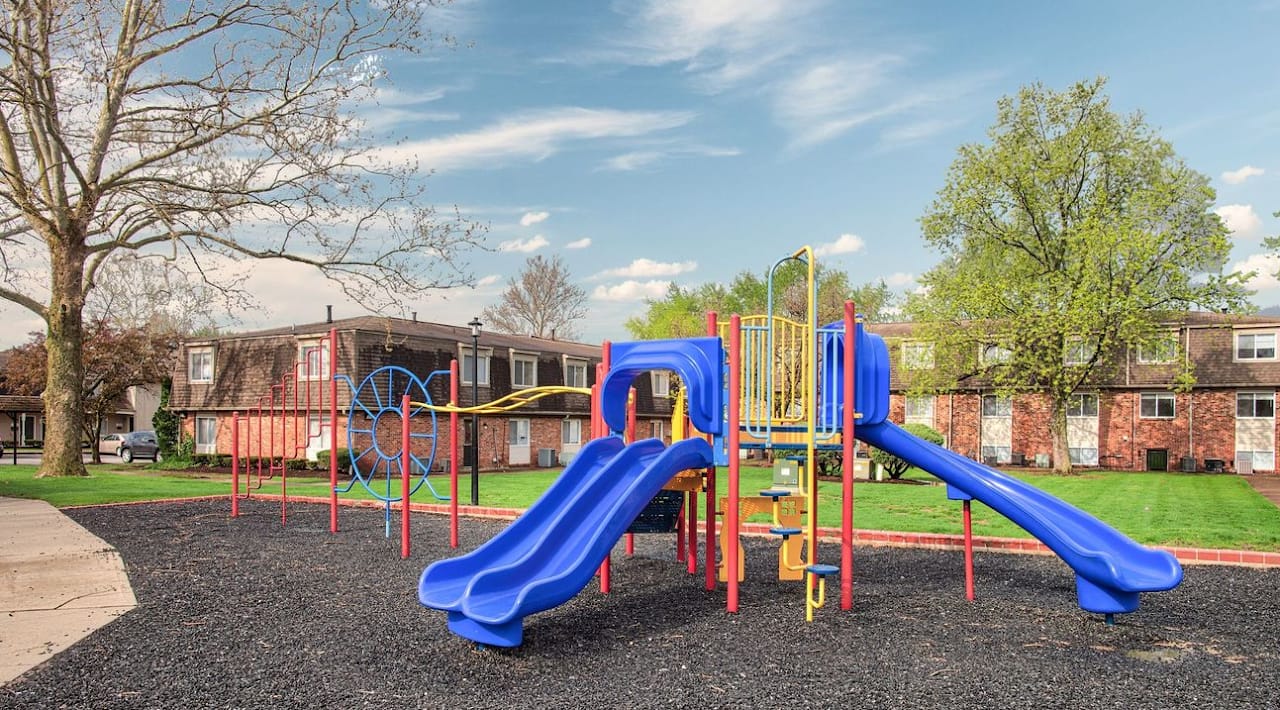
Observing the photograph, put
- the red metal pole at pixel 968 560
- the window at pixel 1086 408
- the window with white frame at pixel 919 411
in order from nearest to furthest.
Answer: the red metal pole at pixel 968 560 < the window at pixel 1086 408 < the window with white frame at pixel 919 411

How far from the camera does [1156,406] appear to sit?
40.4m

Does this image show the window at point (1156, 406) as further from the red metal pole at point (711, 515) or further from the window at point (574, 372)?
the red metal pole at point (711, 515)

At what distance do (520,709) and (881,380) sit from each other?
5.12 metres

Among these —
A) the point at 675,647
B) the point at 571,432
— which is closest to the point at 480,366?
the point at 571,432

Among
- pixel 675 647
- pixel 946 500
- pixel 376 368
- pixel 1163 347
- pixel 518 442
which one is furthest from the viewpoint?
pixel 518 442

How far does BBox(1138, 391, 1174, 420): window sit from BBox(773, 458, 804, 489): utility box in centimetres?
3647

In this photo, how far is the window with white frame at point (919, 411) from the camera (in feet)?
146

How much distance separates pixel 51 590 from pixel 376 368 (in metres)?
24.4

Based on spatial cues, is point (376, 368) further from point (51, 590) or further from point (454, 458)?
point (51, 590)

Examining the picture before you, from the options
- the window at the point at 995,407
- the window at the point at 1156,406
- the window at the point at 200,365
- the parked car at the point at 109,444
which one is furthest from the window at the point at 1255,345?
the parked car at the point at 109,444

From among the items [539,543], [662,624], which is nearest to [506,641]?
[539,543]

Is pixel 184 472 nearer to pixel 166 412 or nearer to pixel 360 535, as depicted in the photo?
pixel 166 412

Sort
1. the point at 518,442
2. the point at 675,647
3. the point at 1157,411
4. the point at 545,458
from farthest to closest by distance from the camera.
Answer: the point at 1157,411
the point at 545,458
the point at 518,442
the point at 675,647

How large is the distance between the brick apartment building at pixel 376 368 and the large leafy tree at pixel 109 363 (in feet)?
20.3
